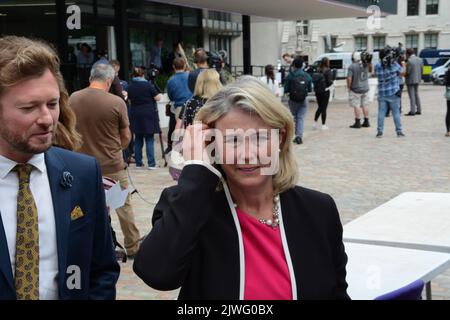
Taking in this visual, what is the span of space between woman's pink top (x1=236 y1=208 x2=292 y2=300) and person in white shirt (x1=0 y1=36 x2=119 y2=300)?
1.98ft

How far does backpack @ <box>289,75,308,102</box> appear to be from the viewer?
13.3 meters

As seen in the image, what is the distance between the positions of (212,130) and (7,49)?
2.48 feet

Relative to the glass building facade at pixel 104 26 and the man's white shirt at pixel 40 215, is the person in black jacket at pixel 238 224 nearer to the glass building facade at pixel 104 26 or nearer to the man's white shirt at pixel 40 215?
the man's white shirt at pixel 40 215

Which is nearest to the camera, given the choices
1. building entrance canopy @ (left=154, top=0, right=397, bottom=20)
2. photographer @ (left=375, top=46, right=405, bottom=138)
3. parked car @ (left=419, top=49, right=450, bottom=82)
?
photographer @ (left=375, top=46, right=405, bottom=138)

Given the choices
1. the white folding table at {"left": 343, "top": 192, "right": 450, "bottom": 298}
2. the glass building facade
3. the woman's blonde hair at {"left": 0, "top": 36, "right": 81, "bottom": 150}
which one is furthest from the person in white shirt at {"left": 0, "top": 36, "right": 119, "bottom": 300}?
the glass building facade

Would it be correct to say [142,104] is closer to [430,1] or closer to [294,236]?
[294,236]

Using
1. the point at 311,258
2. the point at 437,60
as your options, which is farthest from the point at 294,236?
the point at 437,60

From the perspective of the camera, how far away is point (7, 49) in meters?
2.06

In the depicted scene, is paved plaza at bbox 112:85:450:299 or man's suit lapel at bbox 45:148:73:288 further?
paved plaza at bbox 112:85:450:299

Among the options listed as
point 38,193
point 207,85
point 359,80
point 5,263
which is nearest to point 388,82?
point 359,80

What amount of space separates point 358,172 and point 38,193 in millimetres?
8917

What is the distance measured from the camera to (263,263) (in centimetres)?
198

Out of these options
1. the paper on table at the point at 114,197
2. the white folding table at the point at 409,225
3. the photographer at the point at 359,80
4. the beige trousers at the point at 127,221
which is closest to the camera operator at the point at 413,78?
the photographer at the point at 359,80

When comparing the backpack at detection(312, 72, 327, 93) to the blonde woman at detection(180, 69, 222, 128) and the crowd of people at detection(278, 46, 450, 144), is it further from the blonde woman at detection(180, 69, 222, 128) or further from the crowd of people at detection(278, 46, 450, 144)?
the blonde woman at detection(180, 69, 222, 128)
